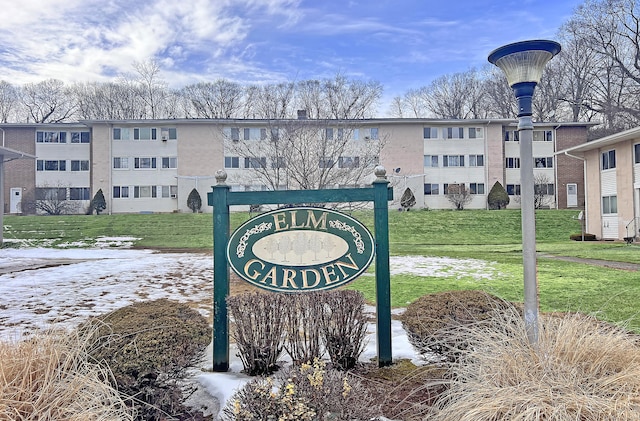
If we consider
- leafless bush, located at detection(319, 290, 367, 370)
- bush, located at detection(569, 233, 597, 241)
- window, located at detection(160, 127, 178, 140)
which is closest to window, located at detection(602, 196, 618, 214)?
bush, located at detection(569, 233, 597, 241)

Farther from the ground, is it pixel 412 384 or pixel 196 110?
pixel 196 110

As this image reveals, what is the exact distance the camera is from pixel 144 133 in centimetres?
3278

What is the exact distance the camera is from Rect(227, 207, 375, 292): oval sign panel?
145 inches

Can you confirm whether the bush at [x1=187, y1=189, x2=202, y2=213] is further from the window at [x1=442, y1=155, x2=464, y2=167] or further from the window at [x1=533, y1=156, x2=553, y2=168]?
the window at [x1=533, y1=156, x2=553, y2=168]

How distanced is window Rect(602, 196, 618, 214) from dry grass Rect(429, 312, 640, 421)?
21.7 m

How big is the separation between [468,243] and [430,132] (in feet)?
47.4

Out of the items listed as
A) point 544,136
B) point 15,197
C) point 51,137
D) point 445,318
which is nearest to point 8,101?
point 51,137

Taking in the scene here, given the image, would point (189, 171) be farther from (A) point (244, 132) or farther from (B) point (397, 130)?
(B) point (397, 130)

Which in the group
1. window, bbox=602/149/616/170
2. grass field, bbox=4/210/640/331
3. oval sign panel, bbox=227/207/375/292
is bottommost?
grass field, bbox=4/210/640/331

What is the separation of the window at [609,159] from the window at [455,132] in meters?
12.8

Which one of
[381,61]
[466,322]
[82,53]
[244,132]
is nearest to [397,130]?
[381,61]

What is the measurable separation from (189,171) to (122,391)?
3138 cm

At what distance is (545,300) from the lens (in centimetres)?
711

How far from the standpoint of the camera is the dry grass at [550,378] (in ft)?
6.59
